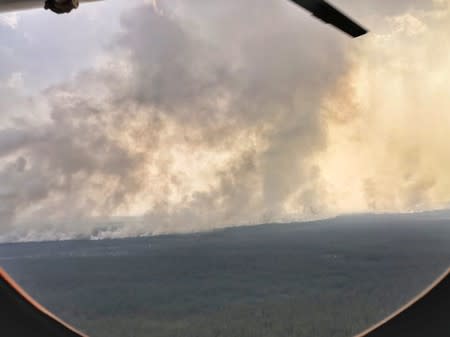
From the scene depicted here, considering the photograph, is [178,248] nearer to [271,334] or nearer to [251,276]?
[251,276]

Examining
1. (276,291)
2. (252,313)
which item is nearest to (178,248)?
(276,291)

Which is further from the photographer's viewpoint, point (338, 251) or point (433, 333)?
point (338, 251)

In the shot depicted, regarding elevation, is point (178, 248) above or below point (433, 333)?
above

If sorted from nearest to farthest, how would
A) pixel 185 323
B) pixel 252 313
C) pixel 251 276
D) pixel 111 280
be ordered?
pixel 185 323
pixel 252 313
pixel 251 276
pixel 111 280

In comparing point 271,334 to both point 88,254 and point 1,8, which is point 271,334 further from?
point 88,254

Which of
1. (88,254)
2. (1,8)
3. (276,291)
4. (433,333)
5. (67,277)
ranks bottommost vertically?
(433,333)

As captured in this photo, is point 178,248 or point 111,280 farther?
point 178,248

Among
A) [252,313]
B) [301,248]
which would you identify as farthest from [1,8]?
[301,248]

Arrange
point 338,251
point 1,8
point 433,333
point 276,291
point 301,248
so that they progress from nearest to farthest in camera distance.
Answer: point 433,333
point 1,8
point 276,291
point 338,251
point 301,248

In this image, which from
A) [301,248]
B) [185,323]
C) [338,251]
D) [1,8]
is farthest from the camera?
[301,248]
